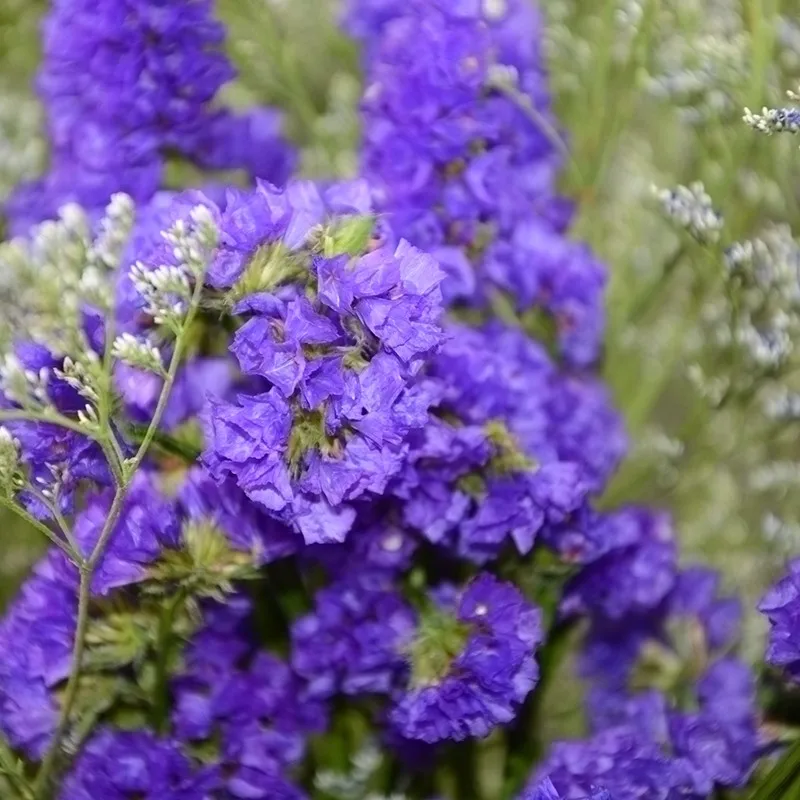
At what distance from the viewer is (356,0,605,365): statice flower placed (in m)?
0.47

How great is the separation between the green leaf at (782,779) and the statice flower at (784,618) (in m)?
0.03

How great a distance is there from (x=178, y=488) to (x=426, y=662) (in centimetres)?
11

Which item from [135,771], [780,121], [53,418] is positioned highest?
[780,121]

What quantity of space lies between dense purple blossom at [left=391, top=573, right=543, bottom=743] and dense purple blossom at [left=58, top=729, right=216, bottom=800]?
75 mm

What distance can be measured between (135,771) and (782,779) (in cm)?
21

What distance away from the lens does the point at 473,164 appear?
0.48 metres

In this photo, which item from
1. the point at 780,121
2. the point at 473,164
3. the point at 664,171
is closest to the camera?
the point at 780,121

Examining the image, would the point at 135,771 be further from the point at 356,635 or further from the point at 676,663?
the point at 676,663

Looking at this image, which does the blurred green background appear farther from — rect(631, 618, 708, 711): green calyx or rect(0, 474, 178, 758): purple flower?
rect(0, 474, 178, 758): purple flower

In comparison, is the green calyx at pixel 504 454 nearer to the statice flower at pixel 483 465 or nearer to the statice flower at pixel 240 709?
the statice flower at pixel 483 465

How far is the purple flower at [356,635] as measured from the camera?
1.37 feet

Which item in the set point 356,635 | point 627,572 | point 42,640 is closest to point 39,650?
point 42,640

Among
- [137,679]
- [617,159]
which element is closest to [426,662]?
[137,679]

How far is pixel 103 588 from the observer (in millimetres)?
389
